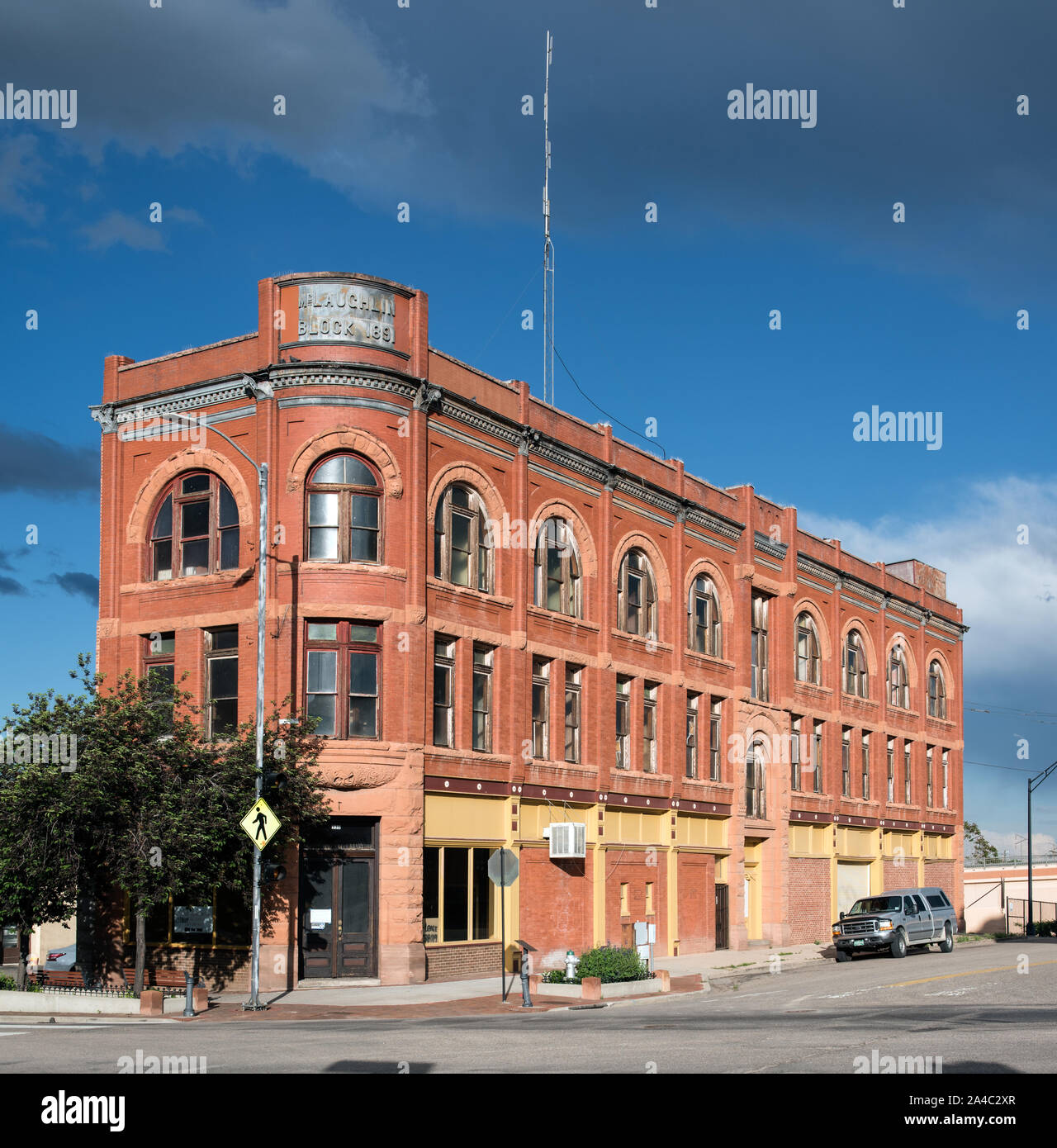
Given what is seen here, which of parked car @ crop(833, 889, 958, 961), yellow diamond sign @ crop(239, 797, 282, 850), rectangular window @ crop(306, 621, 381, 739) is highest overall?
rectangular window @ crop(306, 621, 381, 739)

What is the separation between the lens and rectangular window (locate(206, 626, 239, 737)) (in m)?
33.9

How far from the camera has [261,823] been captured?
26844mm

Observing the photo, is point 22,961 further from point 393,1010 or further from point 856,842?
point 856,842

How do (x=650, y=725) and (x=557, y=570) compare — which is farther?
(x=650, y=725)

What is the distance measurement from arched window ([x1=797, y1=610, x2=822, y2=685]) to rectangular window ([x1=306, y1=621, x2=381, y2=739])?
24782mm

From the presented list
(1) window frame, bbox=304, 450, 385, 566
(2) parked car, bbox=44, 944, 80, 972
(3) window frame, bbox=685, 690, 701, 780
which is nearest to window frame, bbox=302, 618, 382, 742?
(1) window frame, bbox=304, 450, 385, 566

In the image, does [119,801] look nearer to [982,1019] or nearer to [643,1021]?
[643,1021]

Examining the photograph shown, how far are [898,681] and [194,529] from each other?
37619 mm

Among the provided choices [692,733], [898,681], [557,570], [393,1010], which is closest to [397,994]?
[393,1010]

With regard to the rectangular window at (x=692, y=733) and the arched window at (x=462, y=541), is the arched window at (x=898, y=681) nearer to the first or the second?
the rectangular window at (x=692, y=733)

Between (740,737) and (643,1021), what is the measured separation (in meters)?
25.6

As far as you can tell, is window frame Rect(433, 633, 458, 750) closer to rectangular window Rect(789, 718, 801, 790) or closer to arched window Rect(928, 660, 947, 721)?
rectangular window Rect(789, 718, 801, 790)

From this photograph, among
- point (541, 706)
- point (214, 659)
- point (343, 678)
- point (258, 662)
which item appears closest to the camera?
point (258, 662)
